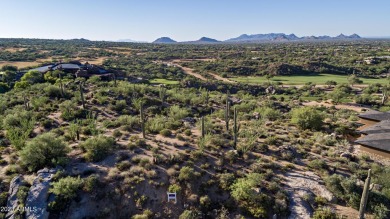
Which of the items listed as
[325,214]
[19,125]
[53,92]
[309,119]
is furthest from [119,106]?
[325,214]

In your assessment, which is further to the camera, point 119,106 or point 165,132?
point 119,106

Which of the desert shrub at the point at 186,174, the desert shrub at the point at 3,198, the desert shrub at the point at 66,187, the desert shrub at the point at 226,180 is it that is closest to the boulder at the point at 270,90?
the desert shrub at the point at 226,180

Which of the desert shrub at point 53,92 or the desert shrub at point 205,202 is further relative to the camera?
the desert shrub at point 53,92

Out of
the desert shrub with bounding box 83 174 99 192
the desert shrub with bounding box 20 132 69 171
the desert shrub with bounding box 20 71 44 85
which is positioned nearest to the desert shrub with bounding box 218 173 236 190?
the desert shrub with bounding box 83 174 99 192

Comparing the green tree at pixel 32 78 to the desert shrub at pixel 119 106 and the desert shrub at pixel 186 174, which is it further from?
the desert shrub at pixel 186 174

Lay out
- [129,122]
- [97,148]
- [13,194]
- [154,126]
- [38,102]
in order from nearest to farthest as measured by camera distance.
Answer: [13,194]
[97,148]
[154,126]
[129,122]
[38,102]

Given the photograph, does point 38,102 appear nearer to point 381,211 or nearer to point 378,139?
point 381,211
